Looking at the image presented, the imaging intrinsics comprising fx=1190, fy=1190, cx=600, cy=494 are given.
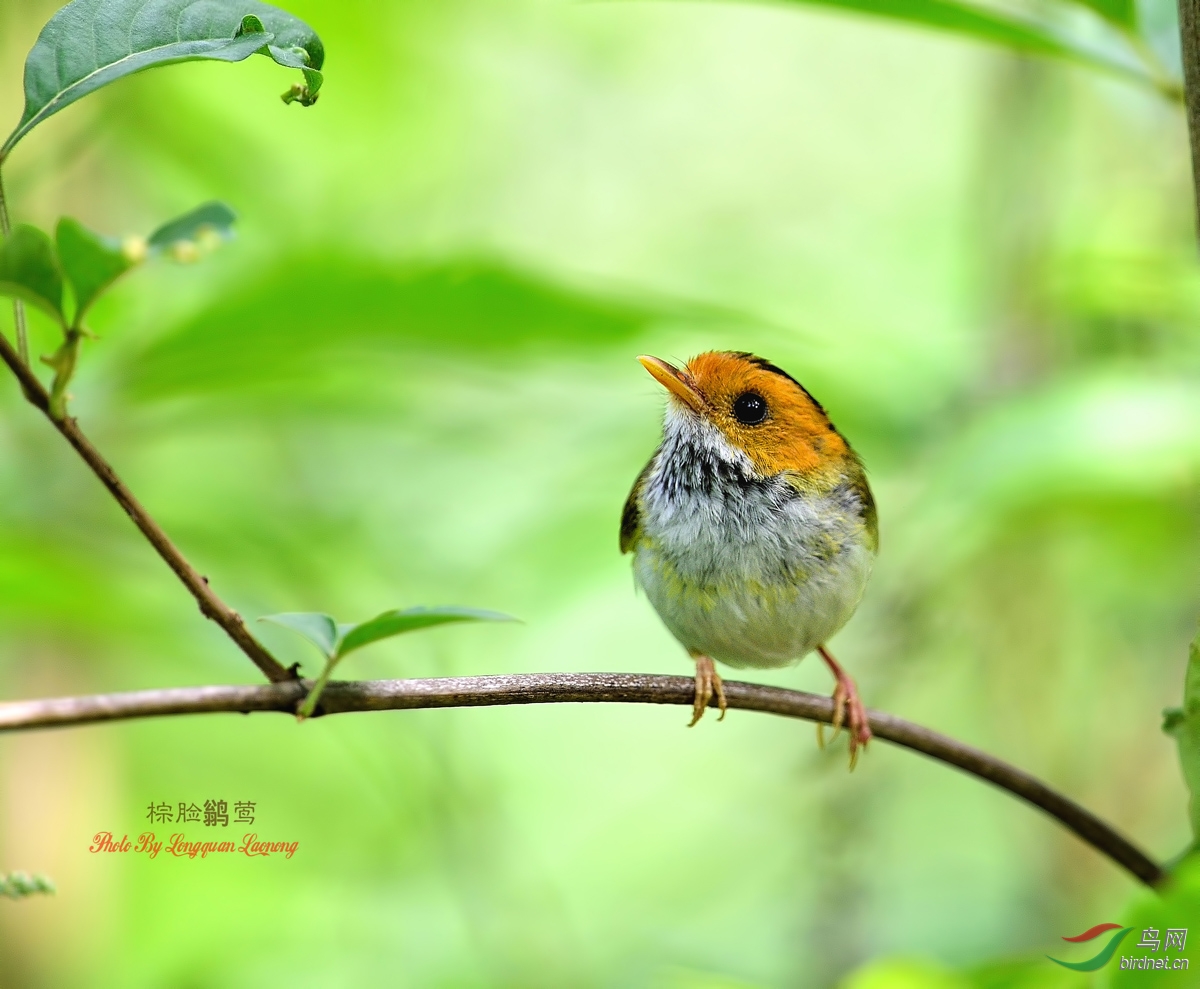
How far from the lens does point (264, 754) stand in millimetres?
4727

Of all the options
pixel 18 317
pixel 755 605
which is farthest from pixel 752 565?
pixel 18 317

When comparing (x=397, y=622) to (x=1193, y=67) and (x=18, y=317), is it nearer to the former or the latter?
(x=18, y=317)

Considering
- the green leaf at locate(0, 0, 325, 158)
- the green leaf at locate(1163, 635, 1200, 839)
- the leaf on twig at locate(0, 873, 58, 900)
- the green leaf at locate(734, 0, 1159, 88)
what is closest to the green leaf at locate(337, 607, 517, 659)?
the leaf on twig at locate(0, 873, 58, 900)

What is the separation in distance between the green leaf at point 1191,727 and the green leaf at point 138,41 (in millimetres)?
1494

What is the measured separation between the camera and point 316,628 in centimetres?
146

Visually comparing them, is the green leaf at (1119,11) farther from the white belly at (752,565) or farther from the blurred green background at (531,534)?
the white belly at (752,565)

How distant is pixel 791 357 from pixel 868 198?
168 inches

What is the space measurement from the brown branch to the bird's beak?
110 centimetres

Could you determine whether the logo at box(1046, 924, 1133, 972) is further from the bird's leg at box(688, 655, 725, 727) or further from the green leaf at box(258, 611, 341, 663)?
the green leaf at box(258, 611, 341, 663)

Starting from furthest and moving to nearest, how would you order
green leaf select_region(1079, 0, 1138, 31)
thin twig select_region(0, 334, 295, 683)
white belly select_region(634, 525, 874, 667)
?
1. white belly select_region(634, 525, 874, 667)
2. green leaf select_region(1079, 0, 1138, 31)
3. thin twig select_region(0, 334, 295, 683)

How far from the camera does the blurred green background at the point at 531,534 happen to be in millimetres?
2703

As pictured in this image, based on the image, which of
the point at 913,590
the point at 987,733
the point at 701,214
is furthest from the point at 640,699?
the point at 701,214

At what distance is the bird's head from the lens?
3102 mm

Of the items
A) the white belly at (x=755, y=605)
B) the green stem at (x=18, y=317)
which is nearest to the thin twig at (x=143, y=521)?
the green stem at (x=18, y=317)
